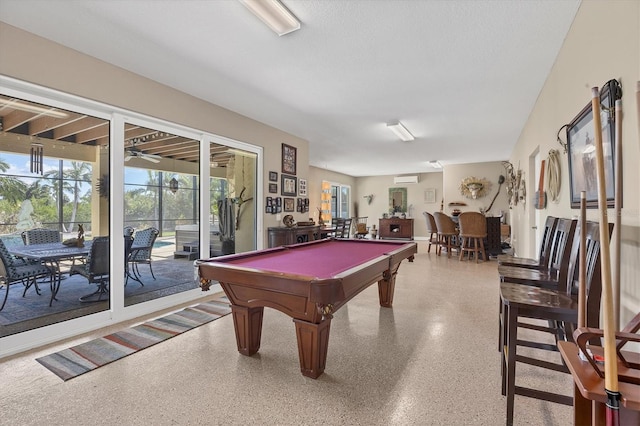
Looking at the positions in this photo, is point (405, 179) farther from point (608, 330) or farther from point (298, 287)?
point (608, 330)

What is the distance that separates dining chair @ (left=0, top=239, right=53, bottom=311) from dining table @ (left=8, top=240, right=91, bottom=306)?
0.04 m

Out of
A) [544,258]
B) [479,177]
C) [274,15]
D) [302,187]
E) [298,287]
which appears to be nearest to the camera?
[298,287]

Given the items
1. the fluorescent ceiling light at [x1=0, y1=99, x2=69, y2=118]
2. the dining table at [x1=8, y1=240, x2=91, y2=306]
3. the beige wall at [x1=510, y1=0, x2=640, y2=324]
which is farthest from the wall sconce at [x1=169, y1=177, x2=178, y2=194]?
the beige wall at [x1=510, y1=0, x2=640, y2=324]

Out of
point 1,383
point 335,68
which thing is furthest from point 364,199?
point 1,383

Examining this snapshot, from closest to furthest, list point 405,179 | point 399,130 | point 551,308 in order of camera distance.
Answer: point 551,308 < point 399,130 < point 405,179

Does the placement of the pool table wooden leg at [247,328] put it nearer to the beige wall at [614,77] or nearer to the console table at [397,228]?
the beige wall at [614,77]

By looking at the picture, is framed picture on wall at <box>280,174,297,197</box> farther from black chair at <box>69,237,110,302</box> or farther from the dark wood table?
the dark wood table

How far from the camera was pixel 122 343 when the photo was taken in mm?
2568

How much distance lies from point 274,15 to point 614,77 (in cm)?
212

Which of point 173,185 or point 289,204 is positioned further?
point 289,204

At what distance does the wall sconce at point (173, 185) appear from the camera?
3.88 metres

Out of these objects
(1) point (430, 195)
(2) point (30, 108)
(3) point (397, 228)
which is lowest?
(3) point (397, 228)

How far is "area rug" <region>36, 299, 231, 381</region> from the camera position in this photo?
2207mm

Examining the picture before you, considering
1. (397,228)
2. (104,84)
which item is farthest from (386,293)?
(397,228)
